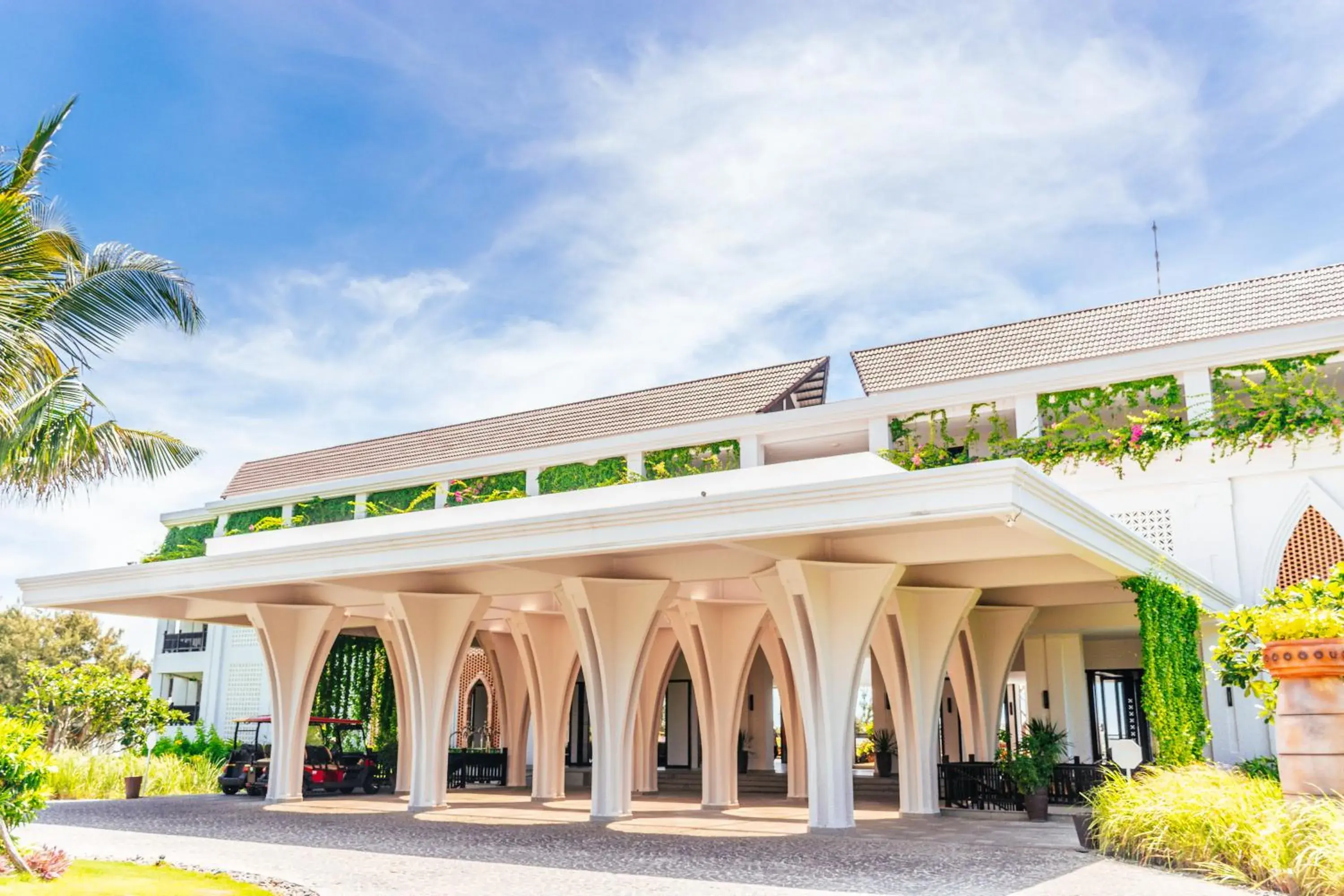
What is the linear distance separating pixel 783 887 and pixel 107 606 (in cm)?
1416

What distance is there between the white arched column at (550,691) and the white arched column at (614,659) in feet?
14.6

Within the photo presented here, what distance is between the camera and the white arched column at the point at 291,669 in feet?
62.5

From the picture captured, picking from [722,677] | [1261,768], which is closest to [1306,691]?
[1261,768]

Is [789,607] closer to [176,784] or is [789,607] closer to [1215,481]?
[1215,481]

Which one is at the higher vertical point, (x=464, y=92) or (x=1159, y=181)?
(x=464, y=92)

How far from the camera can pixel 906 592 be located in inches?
627

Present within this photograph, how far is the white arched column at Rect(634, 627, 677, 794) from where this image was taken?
2094 cm

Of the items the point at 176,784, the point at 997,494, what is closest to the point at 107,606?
the point at 176,784

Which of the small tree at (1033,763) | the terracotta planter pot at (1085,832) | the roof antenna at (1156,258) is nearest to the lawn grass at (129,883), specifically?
the terracotta planter pot at (1085,832)

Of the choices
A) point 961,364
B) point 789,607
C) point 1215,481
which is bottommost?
point 789,607

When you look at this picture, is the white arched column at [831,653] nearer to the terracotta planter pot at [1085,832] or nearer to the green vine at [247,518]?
the terracotta planter pot at [1085,832]

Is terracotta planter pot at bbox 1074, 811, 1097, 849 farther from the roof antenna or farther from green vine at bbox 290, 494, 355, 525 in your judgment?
green vine at bbox 290, 494, 355, 525

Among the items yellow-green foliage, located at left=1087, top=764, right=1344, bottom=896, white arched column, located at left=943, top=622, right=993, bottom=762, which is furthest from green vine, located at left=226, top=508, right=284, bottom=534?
yellow-green foliage, located at left=1087, top=764, right=1344, bottom=896

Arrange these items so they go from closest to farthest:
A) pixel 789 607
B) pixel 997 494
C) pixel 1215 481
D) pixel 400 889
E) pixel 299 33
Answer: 1. pixel 400 889
2. pixel 997 494
3. pixel 299 33
4. pixel 789 607
5. pixel 1215 481
